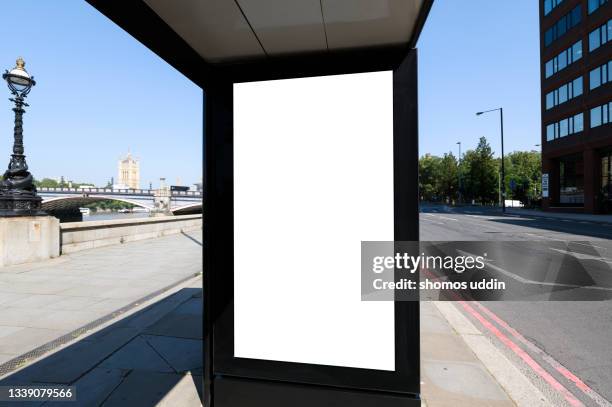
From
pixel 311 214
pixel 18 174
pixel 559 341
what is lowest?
pixel 559 341

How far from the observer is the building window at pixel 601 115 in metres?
29.6

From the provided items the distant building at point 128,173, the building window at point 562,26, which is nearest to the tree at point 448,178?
Result: the building window at point 562,26

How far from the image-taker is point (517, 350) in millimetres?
4203

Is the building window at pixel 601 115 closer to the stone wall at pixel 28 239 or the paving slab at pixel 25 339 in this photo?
the paving slab at pixel 25 339

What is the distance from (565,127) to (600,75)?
6.49m

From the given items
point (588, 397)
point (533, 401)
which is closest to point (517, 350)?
point (588, 397)

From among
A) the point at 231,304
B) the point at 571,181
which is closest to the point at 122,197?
the point at 231,304

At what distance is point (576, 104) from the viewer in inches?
1320

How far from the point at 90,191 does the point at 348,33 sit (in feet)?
229

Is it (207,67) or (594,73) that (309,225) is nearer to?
(207,67)

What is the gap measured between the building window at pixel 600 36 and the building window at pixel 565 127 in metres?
6.41

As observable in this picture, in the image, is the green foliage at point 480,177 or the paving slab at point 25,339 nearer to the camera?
the paving slab at point 25,339

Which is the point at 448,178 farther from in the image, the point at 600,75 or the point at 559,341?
the point at 559,341

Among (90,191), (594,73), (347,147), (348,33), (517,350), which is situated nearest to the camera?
(348,33)
